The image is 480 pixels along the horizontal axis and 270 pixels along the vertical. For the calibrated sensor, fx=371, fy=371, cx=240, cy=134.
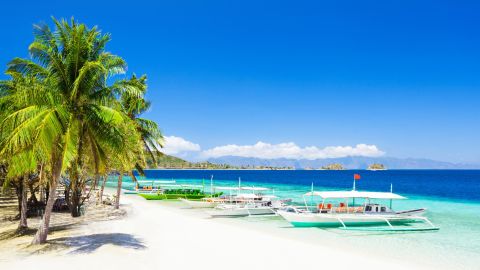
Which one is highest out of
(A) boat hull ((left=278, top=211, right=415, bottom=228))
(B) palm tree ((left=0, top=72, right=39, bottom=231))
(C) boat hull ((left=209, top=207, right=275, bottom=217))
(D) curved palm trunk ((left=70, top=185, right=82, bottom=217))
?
(B) palm tree ((left=0, top=72, right=39, bottom=231))

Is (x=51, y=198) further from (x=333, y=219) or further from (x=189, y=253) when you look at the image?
(x=333, y=219)

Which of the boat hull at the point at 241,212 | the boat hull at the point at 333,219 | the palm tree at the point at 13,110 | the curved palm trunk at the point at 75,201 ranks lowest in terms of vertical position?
the boat hull at the point at 241,212

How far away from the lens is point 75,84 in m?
11.5

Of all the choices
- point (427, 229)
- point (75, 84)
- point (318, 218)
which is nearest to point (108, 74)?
point (75, 84)

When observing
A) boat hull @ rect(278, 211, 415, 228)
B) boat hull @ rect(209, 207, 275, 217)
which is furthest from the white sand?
boat hull @ rect(209, 207, 275, 217)

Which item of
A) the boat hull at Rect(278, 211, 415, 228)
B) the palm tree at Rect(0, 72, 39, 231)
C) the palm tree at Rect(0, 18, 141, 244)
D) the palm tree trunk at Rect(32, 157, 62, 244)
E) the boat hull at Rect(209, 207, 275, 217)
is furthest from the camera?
the boat hull at Rect(209, 207, 275, 217)

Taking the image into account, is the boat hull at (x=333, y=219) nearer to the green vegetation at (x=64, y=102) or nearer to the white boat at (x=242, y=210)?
the white boat at (x=242, y=210)

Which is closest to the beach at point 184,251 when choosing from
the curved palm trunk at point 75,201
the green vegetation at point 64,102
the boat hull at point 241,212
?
the green vegetation at point 64,102

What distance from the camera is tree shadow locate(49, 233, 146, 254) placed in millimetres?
13352

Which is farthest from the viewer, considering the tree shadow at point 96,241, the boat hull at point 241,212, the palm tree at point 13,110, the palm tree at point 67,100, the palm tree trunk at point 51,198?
the boat hull at point 241,212

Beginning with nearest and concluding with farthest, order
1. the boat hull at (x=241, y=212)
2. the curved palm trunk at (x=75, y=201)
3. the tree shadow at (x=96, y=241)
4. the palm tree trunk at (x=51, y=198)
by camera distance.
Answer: the palm tree trunk at (x=51, y=198) < the tree shadow at (x=96, y=241) < the curved palm trunk at (x=75, y=201) < the boat hull at (x=241, y=212)

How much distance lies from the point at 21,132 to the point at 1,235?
7.18 m

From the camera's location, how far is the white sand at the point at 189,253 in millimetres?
11695

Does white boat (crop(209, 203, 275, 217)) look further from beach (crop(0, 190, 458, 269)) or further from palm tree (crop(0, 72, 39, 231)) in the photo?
palm tree (crop(0, 72, 39, 231))
